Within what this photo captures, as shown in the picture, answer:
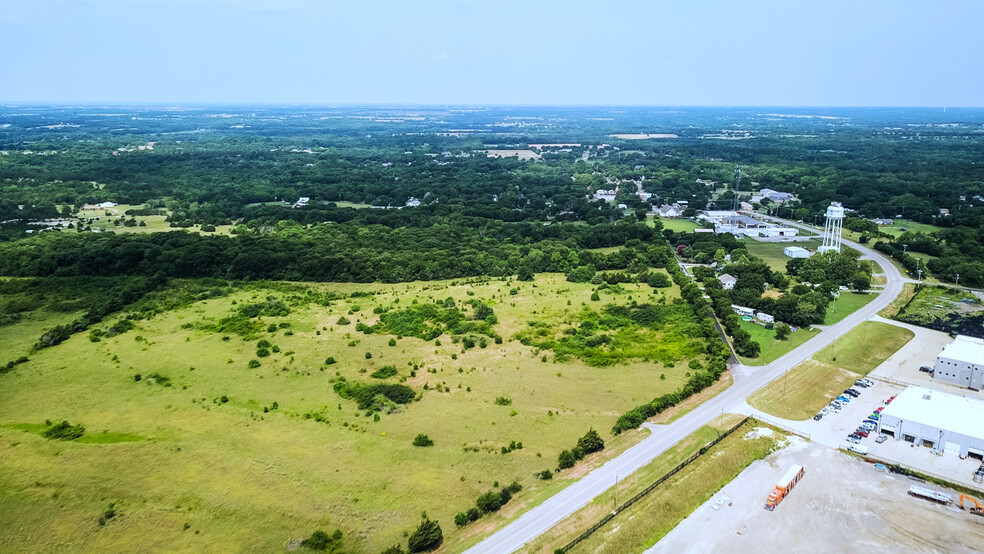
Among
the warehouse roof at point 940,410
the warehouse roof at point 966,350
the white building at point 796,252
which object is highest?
the white building at point 796,252

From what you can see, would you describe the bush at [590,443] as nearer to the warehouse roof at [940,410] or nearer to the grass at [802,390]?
the grass at [802,390]

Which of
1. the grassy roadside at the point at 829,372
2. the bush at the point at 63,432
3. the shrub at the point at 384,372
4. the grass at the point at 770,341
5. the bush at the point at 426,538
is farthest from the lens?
the grass at the point at 770,341

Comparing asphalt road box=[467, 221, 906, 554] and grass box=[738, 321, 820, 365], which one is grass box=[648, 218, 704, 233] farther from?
grass box=[738, 321, 820, 365]

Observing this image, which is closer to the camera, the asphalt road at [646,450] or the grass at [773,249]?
the asphalt road at [646,450]

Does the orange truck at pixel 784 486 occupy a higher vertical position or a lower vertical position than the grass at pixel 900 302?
lower

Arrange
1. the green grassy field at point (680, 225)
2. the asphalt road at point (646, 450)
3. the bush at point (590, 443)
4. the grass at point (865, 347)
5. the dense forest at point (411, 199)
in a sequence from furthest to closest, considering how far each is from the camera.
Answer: the green grassy field at point (680, 225) → the dense forest at point (411, 199) → the grass at point (865, 347) → the bush at point (590, 443) → the asphalt road at point (646, 450)

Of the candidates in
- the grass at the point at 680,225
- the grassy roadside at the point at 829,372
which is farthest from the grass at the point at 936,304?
the grass at the point at 680,225

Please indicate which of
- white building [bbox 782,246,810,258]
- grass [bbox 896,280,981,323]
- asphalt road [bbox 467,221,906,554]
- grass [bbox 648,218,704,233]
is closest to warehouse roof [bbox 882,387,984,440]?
asphalt road [bbox 467,221,906,554]
